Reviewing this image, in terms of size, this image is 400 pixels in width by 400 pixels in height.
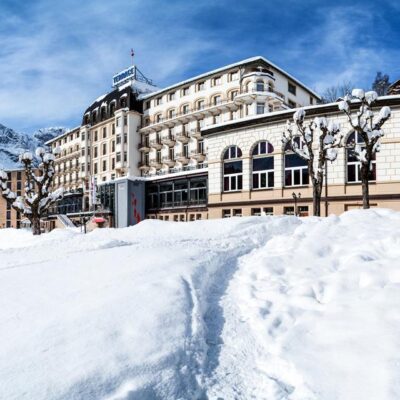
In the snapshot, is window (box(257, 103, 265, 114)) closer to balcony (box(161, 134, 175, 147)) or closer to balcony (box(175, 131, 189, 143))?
balcony (box(175, 131, 189, 143))

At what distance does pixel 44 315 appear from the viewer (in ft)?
14.2

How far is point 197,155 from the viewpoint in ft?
144

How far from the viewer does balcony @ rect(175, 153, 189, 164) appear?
4598 cm

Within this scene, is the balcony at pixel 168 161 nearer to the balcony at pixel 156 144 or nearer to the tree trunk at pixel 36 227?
the balcony at pixel 156 144

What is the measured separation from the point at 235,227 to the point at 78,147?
189 feet

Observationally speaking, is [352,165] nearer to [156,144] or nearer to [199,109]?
[199,109]

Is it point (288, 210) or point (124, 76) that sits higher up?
point (124, 76)

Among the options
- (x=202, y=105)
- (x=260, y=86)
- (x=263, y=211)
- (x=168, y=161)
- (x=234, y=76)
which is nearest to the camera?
(x=263, y=211)

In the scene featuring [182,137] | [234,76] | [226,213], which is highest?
[234,76]

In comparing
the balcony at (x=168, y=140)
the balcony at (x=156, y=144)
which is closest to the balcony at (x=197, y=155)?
the balcony at (x=168, y=140)

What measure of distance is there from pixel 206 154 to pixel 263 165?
51.7ft

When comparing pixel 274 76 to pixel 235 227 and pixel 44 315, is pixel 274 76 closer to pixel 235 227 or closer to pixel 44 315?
pixel 235 227

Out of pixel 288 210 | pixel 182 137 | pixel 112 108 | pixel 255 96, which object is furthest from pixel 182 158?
pixel 288 210

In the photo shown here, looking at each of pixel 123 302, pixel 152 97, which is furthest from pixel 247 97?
pixel 123 302
